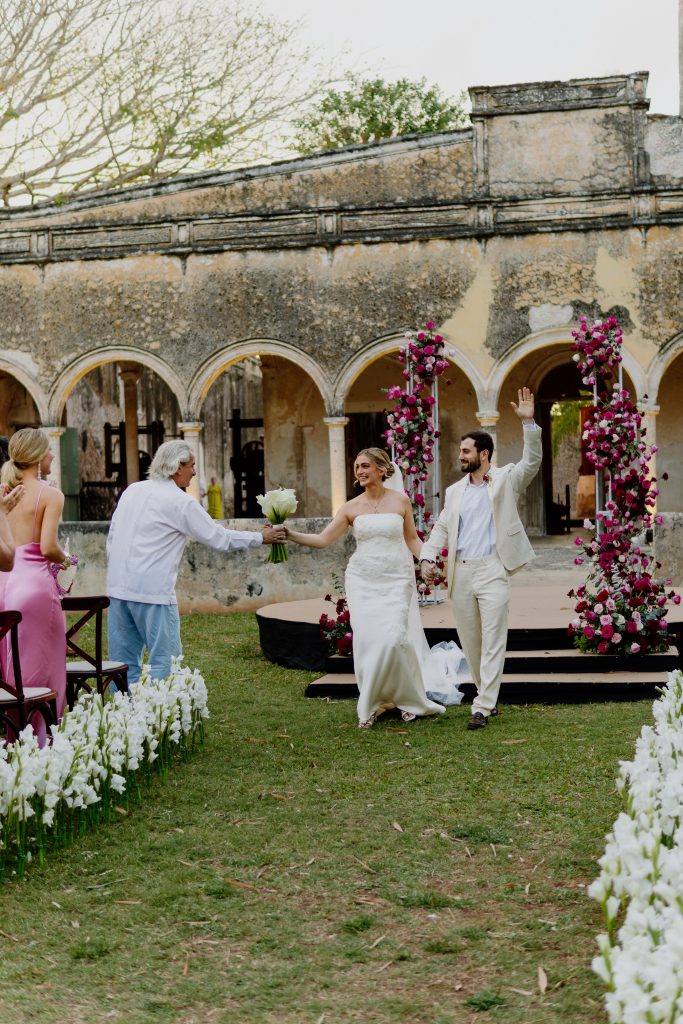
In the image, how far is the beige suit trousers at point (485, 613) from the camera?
7426 mm

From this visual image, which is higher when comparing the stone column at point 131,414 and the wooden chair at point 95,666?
the stone column at point 131,414

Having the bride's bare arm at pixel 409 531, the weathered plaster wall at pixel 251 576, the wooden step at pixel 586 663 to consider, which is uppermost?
the bride's bare arm at pixel 409 531

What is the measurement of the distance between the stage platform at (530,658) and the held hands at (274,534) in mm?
1925

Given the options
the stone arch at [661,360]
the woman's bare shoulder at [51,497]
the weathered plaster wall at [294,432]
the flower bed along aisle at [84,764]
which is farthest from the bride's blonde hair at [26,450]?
the weathered plaster wall at [294,432]

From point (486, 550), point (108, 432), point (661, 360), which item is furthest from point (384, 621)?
point (108, 432)

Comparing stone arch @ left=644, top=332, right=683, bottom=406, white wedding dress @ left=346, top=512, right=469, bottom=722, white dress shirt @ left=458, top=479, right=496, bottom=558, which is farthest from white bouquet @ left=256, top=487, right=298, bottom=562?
stone arch @ left=644, top=332, right=683, bottom=406

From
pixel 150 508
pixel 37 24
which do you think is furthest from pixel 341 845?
pixel 37 24

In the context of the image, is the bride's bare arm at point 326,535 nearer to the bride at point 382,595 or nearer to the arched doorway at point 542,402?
the bride at point 382,595

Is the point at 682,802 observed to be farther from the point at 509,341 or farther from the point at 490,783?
the point at 509,341

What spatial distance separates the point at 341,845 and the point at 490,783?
1.18 metres

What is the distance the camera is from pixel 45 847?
532 centimetres

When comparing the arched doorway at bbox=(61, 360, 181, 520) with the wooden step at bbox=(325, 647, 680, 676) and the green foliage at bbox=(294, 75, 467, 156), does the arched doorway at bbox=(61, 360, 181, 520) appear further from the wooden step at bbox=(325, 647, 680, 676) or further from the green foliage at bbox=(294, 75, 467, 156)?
the wooden step at bbox=(325, 647, 680, 676)

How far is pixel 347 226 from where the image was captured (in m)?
20.5

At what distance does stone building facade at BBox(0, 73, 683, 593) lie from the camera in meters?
19.8
